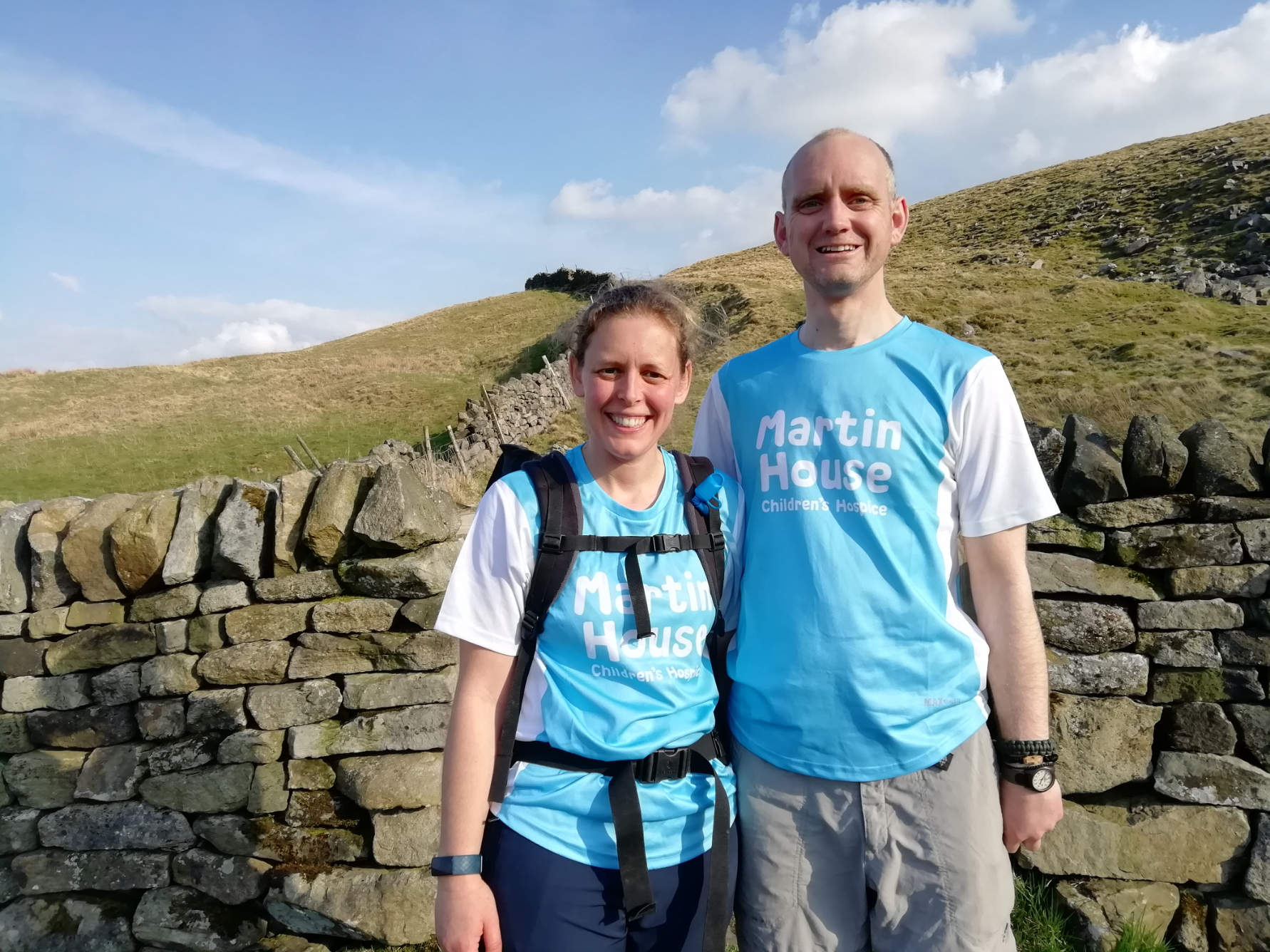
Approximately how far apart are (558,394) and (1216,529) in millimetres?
14972

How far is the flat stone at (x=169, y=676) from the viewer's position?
137 inches

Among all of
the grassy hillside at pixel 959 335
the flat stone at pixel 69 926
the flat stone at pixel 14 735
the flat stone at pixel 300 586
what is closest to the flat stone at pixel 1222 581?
the grassy hillside at pixel 959 335

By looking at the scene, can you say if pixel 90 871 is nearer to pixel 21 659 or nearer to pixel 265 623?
pixel 21 659

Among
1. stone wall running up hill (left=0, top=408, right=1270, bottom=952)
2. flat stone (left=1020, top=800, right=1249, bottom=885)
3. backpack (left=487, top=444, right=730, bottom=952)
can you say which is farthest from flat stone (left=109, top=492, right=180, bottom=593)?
flat stone (left=1020, top=800, right=1249, bottom=885)

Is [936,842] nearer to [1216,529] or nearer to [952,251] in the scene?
[1216,529]

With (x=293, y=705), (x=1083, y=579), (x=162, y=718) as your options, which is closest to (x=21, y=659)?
(x=162, y=718)

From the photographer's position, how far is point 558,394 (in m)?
17.4

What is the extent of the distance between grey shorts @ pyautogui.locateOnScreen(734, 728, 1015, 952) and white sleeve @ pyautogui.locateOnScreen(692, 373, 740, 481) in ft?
2.66

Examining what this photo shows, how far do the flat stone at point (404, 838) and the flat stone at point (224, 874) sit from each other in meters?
0.58

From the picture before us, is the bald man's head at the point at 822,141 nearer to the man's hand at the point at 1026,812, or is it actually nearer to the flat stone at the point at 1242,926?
the man's hand at the point at 1026,812

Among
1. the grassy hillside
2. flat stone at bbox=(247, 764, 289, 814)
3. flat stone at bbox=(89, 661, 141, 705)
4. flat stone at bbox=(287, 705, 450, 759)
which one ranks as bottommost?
flat stone at bbox=(247, 764, 289, 814)

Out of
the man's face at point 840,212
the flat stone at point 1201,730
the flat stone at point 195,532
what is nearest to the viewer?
the man's face at point 840,212

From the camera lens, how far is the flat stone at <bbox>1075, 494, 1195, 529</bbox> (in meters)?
3.27

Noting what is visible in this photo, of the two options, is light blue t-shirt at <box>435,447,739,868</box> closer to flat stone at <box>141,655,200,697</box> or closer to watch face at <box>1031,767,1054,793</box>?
watch face at <box>1031,767,1054,793</box>
